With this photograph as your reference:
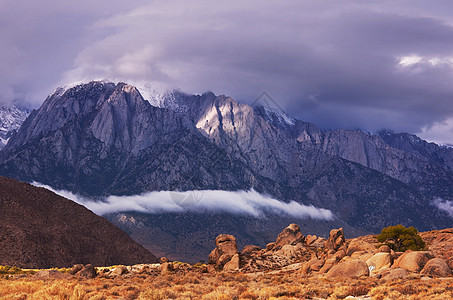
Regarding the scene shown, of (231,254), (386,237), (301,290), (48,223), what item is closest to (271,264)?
(231,254)

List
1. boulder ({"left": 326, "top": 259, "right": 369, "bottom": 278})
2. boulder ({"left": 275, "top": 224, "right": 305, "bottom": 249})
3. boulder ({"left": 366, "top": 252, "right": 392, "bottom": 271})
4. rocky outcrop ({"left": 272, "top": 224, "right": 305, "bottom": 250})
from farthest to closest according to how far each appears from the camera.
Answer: boulder ({"left": 275, "top": 224, "right": 305, "bottom": 249}), rocky outcrop ({"left": 272, "top": 224, "right": 305, "bottom": 250}), boulder ({"left": 366, "top": 252, "right": 392, "bottom": 271}), boulder ({"left": 326, "top": 259, "right": 369, "bottom": 278})

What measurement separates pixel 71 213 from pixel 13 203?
24217 mm

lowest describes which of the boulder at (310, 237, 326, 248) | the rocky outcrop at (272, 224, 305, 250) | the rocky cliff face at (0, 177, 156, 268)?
the boulder at (310, 237, 326, 248)

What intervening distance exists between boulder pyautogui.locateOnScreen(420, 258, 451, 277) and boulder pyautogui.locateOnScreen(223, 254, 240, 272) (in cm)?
3984

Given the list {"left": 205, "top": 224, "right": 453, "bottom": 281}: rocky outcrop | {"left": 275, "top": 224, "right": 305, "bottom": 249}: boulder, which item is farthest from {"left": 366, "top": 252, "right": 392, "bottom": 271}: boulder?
{"left": 275, "top": 224, "right": 305, "bottom": 249}: boulder

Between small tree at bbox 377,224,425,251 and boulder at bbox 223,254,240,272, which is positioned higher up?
small tree at bbox 377,224,425,251

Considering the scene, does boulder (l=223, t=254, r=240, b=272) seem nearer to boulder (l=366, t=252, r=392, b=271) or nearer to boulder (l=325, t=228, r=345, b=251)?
boulder (l=325, t=228, r=345, b=251)

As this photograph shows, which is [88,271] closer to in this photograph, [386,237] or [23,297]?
[23,297]

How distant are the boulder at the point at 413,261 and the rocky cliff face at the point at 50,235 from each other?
4518 inches

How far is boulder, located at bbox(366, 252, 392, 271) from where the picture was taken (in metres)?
69.4

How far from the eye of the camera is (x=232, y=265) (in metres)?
97.5

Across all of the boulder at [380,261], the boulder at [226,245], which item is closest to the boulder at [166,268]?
the boulder at [226,245]

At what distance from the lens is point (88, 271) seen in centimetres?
9181

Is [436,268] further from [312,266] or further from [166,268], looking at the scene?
[166,268]
